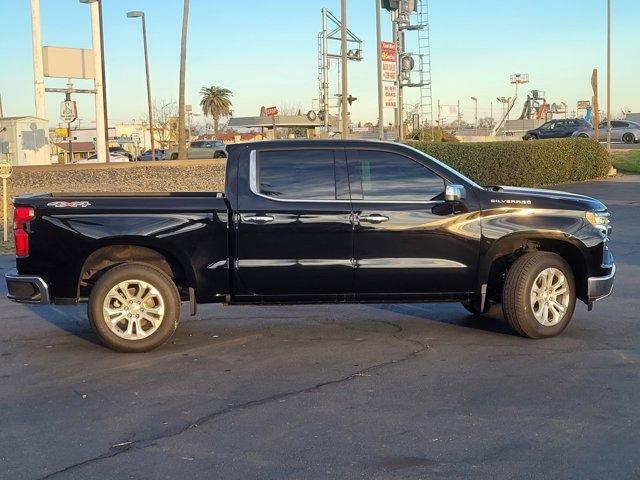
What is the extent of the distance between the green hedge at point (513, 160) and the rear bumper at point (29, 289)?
2052 cm


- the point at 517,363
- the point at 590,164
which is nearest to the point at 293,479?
the point at 517,363

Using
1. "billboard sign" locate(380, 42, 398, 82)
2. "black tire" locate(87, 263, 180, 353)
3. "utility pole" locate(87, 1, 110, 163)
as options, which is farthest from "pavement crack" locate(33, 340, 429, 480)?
"billboard sign" locate(380, 42, 398, 82)

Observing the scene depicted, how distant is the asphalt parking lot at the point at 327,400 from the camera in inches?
186

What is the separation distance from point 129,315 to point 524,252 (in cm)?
378

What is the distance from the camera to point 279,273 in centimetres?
733

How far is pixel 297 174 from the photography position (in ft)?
24.6

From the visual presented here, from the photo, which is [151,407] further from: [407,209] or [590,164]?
[590,164]

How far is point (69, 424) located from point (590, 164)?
2642 centimetres

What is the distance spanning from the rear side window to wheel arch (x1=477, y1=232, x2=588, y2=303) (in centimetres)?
159

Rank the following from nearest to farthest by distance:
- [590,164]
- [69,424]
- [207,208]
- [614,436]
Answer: [614,436], [69,424], [207,208], [590,164]

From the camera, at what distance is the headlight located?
302 inches

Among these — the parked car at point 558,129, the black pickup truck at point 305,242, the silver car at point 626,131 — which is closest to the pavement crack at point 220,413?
the black pickup truck at point 305,242

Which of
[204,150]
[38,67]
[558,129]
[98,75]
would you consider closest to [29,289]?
[38,67]

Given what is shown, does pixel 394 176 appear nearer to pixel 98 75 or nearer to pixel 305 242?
pixel 305 242
